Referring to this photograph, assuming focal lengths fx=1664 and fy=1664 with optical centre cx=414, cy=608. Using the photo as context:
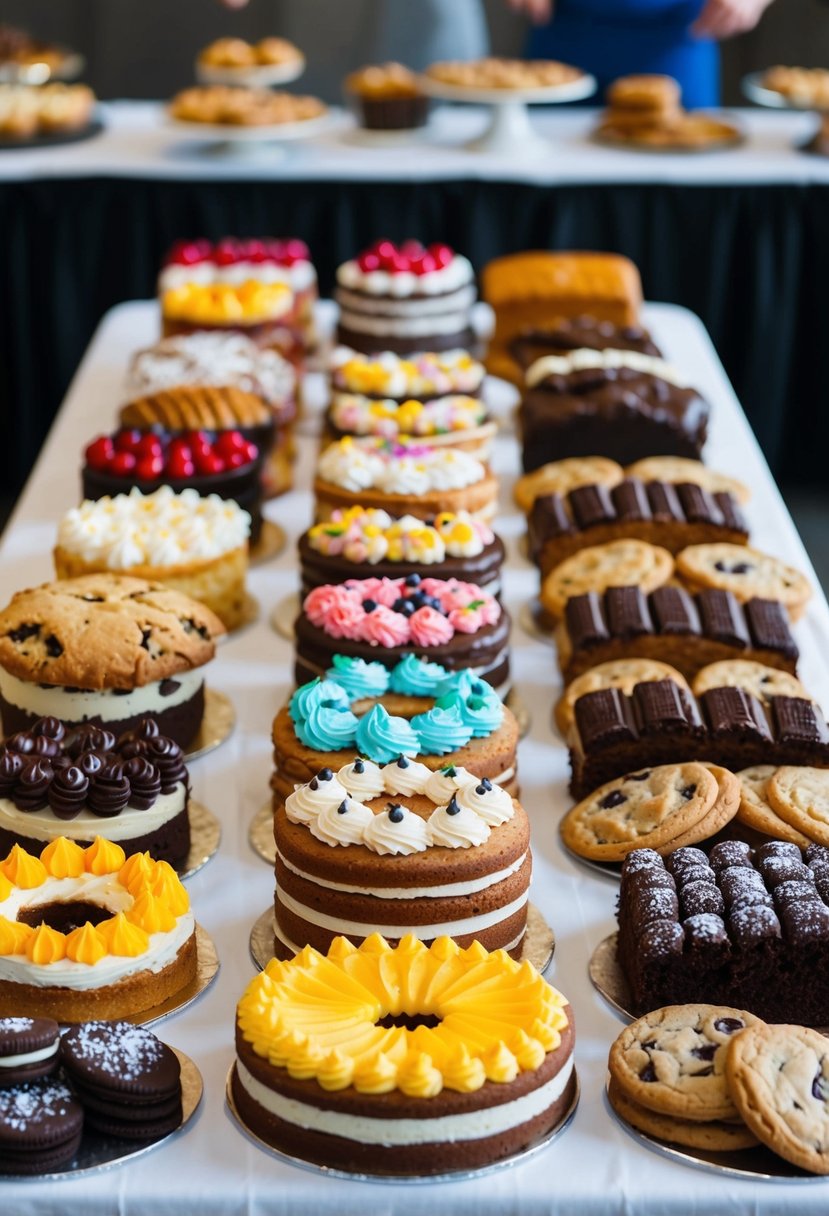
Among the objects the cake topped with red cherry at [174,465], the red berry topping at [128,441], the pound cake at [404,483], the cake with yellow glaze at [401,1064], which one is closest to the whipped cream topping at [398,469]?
the pound cake at [404,483]

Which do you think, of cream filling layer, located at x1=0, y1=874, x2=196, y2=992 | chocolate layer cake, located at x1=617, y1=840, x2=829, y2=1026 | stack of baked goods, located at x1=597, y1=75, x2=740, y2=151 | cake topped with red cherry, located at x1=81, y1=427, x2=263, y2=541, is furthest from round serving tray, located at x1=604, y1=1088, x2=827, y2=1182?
stack of baked goods, located at x1=597, y1=75, x2=740, y2=151

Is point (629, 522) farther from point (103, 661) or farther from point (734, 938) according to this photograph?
point (734, 938)

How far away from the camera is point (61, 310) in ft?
20.4

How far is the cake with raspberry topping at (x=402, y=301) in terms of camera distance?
15.6 ft

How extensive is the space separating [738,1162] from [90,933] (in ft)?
2.97

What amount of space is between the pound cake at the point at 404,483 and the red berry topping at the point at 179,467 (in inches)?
11.3

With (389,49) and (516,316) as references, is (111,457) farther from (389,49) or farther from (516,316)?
(389,49)

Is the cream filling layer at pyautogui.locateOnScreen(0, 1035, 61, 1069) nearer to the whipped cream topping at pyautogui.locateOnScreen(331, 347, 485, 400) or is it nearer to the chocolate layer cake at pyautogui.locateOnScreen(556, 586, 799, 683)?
the chocolate layer cake at pyautogui.locateOnScreen(556, 586, 799, 683)

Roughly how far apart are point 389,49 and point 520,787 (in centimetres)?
529

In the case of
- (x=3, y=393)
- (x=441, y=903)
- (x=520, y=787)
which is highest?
(x=441, y=903)

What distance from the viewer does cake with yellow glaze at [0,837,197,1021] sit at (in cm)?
226

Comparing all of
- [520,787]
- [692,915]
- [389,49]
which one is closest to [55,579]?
[520,787]

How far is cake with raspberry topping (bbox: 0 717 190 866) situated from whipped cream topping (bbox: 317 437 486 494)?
1.13 meters

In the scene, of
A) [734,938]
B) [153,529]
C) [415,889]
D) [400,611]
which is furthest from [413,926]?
[153,529]
